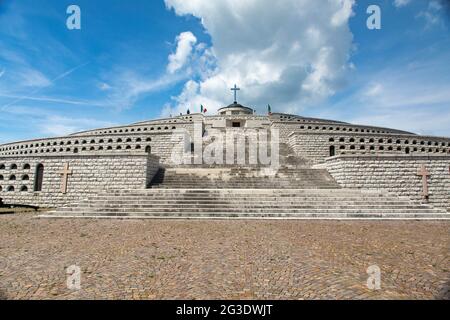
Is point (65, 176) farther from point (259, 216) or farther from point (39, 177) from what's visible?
point (259, 216)

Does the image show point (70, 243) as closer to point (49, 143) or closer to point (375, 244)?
point (375, 244)

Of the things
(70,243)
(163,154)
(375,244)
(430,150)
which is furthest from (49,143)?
(430,150)

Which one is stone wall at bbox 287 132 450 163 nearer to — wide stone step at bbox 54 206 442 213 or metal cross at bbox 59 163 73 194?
wide stone step at bbox 54 206 442 213

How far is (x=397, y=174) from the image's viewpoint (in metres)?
16.2

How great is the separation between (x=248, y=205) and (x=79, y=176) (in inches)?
440

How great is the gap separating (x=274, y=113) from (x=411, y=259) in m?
40.0

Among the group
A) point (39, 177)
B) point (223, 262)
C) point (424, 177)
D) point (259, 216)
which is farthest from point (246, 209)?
point (39, 177)

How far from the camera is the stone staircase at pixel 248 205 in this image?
1184 centimetres

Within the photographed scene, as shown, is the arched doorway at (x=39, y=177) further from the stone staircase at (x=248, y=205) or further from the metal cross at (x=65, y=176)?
the stone staircase at (x=248, y=205)

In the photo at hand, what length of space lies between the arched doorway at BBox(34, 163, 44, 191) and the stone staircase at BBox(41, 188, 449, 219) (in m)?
6.20

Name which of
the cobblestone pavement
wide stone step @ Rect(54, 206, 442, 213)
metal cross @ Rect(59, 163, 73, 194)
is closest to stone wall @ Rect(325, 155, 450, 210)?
wide stone step @ Rect(54, 206, 442, 213)

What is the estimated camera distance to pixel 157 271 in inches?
186

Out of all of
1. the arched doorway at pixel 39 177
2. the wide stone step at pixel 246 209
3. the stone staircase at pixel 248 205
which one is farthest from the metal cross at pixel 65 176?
the wide stone step at pixel 246 209

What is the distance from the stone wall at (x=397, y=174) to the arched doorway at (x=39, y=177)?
1962 centimetres
